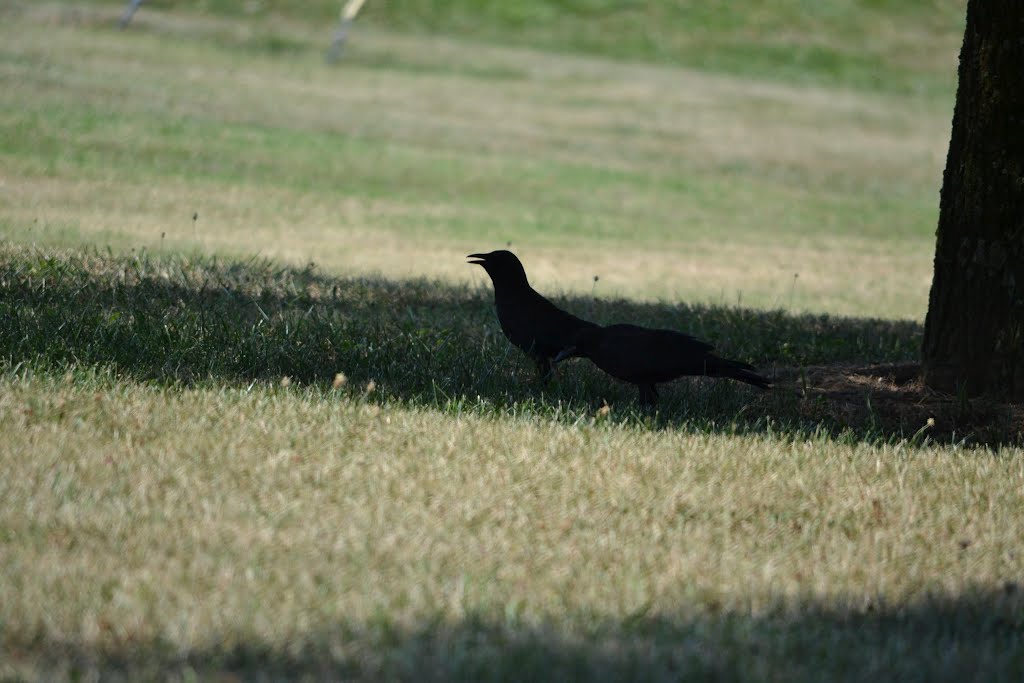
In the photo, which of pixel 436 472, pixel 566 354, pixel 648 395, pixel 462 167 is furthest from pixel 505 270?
pixel 462 167

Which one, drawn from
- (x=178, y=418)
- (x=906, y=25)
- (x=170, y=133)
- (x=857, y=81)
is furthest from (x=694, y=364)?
(x=906, y=25)

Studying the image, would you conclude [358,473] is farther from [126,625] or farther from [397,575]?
[126,625]

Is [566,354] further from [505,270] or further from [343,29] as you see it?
[343,29]

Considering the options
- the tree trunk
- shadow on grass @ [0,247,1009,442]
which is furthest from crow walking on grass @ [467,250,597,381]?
the tree trunk

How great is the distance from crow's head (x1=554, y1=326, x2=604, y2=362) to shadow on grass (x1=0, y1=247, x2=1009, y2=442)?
250mm

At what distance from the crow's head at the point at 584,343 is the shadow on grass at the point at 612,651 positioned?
113 inches

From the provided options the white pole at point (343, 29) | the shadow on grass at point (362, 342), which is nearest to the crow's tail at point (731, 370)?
the shadow on grass at point (362, 342)

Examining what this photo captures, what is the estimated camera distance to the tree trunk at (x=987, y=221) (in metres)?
7.46

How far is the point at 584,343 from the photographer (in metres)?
6.99

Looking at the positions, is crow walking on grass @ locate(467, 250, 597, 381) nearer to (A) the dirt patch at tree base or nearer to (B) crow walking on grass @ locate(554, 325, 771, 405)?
(B) crow walking on grass @ locate(554, 325, 771, 405)

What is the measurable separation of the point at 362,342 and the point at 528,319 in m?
1.09

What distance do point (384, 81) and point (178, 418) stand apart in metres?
27.4

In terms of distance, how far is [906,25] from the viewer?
5319 centimetres

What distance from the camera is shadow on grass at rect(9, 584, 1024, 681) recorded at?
3455 millimetres
